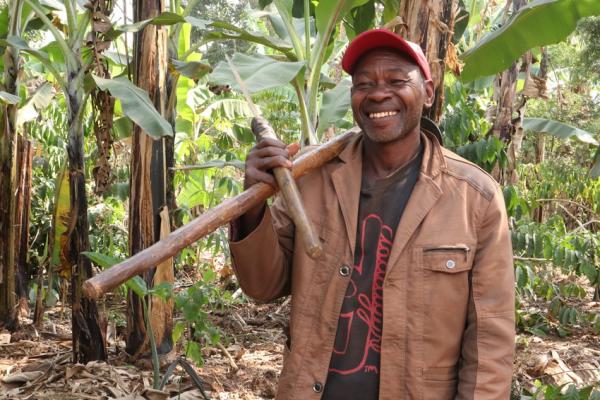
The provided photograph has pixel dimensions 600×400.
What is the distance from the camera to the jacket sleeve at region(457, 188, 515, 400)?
75.4 inches

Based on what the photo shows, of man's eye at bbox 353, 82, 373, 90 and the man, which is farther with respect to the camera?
man's eye at bbox 353, 82, 373, 90

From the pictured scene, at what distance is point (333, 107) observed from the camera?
17.9ft

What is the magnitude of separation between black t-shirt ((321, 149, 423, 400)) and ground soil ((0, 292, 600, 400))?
2064mm

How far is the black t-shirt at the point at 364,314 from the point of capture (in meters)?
1.95

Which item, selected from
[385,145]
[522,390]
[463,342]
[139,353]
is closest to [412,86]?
[385,145]

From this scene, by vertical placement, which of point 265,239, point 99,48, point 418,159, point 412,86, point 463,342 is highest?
point 99,48

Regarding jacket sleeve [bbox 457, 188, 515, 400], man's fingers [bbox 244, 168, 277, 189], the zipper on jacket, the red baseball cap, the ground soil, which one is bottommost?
the ground soil

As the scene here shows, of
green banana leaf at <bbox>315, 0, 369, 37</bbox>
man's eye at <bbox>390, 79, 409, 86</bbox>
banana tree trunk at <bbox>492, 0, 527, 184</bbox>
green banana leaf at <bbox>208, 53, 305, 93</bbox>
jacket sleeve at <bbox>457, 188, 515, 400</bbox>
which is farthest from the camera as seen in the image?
banana tree trunk at <bbox>492, 0, 527, 184</bbox>

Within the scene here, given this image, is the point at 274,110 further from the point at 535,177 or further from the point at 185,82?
the point at 535,177

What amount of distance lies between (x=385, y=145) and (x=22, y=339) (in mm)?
4470

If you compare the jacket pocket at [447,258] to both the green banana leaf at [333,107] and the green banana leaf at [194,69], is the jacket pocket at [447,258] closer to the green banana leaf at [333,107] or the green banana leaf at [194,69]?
the green banana leaf at [194,69]

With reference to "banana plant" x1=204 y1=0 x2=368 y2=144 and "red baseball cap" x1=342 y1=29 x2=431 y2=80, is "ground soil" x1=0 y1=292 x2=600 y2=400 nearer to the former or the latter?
"banana plant" x1=204 y1=0 x2=368 y2=144

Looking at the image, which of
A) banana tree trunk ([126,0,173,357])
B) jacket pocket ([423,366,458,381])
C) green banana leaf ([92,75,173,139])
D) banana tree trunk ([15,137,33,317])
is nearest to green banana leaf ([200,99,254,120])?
banana tree trunk ([15,137,33,317])

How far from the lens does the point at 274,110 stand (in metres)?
8.87
